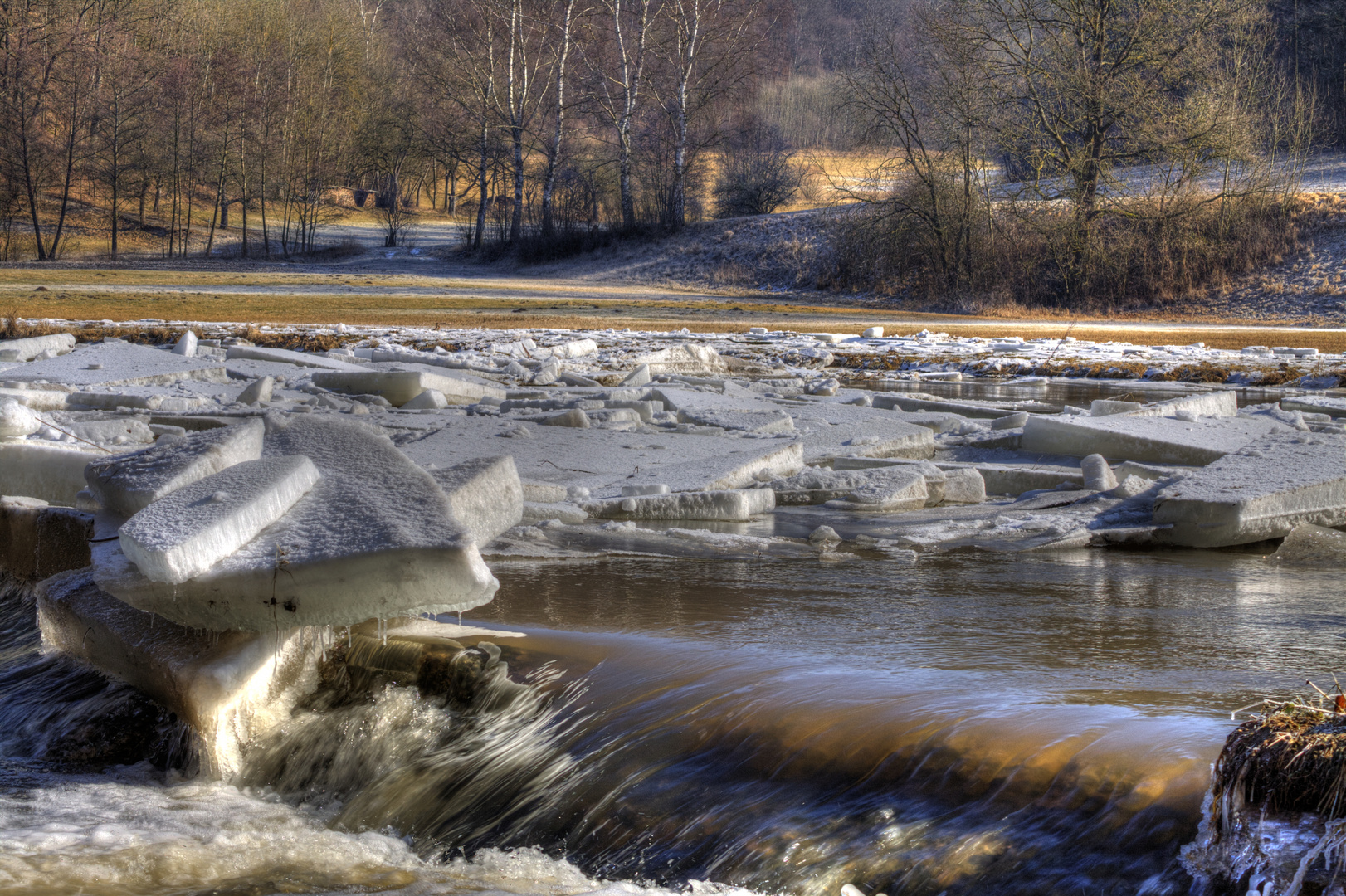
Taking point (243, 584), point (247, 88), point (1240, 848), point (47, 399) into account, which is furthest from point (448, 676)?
point (247, 88)

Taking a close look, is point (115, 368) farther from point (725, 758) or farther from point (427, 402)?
point (725, 758)

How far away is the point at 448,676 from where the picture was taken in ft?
8.73

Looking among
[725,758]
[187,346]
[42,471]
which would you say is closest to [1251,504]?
[725,758]

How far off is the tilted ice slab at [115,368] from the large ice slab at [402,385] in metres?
0.85

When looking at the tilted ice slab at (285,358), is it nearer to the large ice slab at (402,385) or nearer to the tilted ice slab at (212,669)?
the large ice slab at (402,385)

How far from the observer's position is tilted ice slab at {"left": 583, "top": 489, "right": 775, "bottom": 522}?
162 inches

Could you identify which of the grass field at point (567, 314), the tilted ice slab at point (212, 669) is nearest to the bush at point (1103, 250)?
the grass field at point (567, 314)

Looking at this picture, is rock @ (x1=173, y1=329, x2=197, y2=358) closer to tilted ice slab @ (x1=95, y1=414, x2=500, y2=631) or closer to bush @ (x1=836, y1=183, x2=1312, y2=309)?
tilted ice slab @ (x1=95, y1=414, x2=500, y2=631)

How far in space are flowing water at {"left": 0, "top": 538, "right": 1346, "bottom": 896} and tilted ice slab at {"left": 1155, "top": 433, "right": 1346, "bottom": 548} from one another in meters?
0.55

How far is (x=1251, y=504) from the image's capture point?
3688 mm

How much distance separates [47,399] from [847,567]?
4.47 metres

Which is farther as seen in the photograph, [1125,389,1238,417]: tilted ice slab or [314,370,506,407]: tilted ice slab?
[314,370,506,407]: tilted ice slab

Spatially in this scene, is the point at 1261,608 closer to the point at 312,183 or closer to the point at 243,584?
the point at 243,584

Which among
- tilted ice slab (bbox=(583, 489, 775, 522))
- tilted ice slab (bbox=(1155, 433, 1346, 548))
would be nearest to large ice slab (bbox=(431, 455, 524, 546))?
tilted ice slab (bbox=(583, 489, 775, 522))
